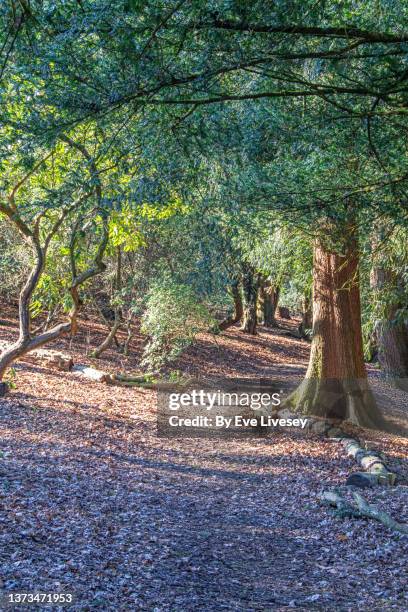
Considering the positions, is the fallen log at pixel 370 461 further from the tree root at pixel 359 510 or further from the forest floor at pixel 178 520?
the tree root at pixel 359 510

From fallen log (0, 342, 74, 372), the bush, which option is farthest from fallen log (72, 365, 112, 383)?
the bush

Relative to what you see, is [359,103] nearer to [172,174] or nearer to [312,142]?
[312,142]

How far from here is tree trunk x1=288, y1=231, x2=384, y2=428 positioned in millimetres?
11727

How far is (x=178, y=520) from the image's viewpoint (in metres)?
6.13

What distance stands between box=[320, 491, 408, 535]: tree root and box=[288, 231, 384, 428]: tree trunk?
4477 mm

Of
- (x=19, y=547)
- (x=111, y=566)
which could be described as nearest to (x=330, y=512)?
(x=111, y=566)

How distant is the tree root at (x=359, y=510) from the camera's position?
20.5 ft

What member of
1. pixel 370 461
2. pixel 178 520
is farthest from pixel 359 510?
pixel 370 461

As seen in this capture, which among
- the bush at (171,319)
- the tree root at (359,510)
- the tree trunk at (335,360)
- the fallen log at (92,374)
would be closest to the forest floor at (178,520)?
the tree root at (359,510)

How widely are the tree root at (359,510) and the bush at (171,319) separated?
8.07 m

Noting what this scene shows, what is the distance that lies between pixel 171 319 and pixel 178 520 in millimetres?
9137

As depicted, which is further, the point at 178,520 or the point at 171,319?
the point at 171,319

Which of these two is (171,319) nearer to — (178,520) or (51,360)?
(51,360)

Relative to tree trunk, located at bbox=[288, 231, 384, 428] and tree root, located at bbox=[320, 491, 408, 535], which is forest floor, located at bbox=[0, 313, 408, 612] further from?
tree trunk, located at bbox=[288, 231, 384, 428]
